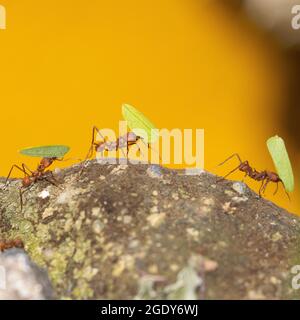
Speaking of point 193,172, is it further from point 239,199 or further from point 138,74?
point 138,74

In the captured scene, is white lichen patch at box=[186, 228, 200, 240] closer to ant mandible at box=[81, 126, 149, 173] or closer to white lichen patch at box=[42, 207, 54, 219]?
white lichen patch at box=[42, 207, 54, 219]

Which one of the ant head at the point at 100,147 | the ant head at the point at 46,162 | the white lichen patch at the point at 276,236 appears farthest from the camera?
the ant head at the point at 100,147

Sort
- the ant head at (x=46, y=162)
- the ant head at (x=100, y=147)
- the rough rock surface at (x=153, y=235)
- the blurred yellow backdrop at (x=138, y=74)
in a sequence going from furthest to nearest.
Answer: the blurred yellow backdrop at (x=138, y=74)
the ant head at (x=100, y=147)
the ant head at (x=46, y=162)
the rough rock surface at (x=153, y=235)

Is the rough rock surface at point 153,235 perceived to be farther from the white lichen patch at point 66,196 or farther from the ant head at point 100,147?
the ant head at point 100,147

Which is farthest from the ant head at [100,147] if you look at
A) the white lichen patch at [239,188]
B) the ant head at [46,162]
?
the white lichen patch at [239,188]

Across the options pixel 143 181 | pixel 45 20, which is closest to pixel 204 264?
pixel 143 181

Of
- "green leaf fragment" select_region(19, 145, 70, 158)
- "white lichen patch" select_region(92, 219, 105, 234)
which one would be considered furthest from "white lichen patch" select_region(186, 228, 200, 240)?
"green leaf fragment" select_region(19, 145, 70, 158)
